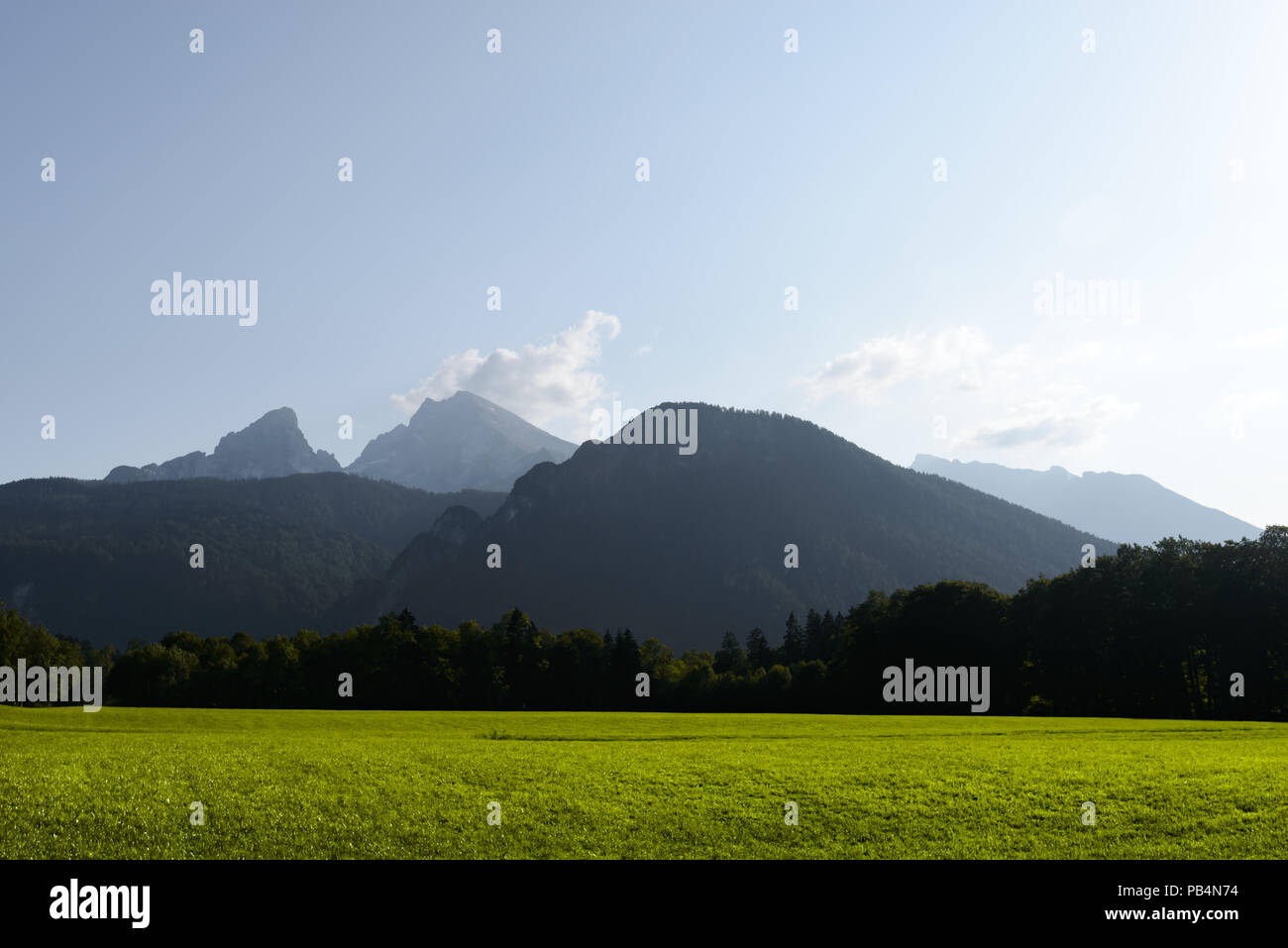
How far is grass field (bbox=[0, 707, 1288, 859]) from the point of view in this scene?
2520cm

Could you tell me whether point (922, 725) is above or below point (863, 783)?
below

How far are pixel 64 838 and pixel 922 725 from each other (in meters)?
52.8

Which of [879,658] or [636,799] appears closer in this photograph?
[636,799]

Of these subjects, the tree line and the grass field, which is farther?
the tree line

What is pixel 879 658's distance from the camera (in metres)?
112

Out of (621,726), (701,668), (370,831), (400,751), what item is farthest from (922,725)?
(701,668)

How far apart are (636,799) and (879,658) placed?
89.0 metres

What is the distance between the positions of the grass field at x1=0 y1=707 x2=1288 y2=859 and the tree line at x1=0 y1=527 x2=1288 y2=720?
5597cm

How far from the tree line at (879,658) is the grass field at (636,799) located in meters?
56.0

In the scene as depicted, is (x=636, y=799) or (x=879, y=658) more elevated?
(x=636, y=799)
